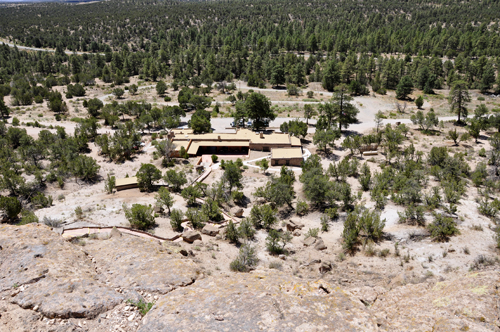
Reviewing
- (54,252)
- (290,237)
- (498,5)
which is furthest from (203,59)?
(498,5)

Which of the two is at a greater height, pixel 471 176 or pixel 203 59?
pixel 203 59

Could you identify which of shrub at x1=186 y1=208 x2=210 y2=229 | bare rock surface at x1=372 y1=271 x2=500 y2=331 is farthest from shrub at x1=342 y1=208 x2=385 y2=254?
shrub at x1=186 y1=208 x2=210 y2=229

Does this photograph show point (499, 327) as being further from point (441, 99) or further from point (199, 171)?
point (441, 99)

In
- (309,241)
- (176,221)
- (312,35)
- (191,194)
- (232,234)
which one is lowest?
(309,241)

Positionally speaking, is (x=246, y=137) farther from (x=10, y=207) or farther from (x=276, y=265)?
(x=276, y=265)

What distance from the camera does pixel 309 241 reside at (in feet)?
90.0

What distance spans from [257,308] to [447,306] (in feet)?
26.1

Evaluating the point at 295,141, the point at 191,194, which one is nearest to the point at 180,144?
the point at 295,141

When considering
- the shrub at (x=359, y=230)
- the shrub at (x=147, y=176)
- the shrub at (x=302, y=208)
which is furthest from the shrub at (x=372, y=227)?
the shrub at (x=147, y=176)

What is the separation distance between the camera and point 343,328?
37.6 feet

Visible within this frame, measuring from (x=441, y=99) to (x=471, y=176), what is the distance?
5934cm

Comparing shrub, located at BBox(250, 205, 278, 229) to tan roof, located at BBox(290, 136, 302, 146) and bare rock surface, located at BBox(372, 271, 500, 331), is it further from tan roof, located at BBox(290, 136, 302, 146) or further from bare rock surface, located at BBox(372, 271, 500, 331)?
tan roof, located at BBox(290, 136, 302, 146)

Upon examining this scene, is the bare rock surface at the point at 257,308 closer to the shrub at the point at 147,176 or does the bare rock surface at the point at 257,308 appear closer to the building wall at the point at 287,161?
the shrub at the point at 147,176

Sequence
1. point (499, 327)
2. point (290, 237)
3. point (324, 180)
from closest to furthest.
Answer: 1. point (499, 327)
2. point (290, 237)
3. point (324, 180)
